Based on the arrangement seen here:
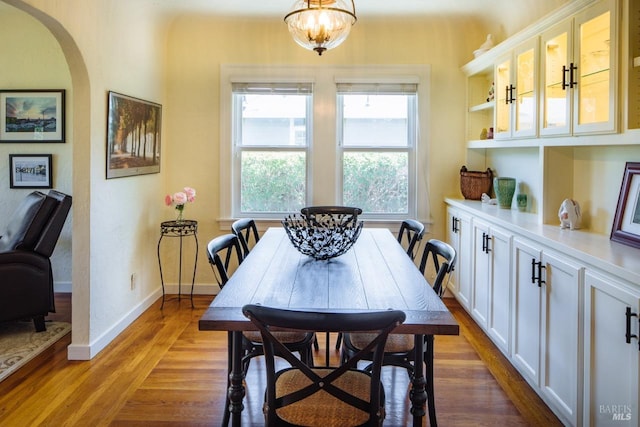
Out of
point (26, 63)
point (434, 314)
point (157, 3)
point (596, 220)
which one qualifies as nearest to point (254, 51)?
point (157, 3)

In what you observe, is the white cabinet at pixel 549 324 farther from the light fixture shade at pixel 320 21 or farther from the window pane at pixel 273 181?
Result: the window pane at pixel 273 181

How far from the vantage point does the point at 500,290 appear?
3.16 m

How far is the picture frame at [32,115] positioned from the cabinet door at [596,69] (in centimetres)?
423

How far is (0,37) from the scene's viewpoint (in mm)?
4465

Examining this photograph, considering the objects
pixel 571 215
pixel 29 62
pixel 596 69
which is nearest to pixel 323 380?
pixel 571 215

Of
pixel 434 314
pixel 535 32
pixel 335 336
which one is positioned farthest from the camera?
pixel 335 336

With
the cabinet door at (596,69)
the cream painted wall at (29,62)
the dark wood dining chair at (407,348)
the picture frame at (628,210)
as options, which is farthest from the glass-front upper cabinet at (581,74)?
the cream painted wall at (29,62)

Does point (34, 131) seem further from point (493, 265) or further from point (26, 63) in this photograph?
point (493, 265)

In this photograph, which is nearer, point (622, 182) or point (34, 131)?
point (622, 182)

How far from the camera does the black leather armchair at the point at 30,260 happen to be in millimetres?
3408

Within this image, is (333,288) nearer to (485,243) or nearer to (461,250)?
(485,243)

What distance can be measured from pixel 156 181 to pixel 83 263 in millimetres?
1402

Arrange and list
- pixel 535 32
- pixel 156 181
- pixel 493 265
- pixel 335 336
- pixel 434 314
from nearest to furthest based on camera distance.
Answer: pixel 434 314
pixel 535 32
pixel 493 265
pixel 335 336
pixel 156 181

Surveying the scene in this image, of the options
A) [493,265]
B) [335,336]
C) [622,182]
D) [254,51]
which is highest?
[254,51]
